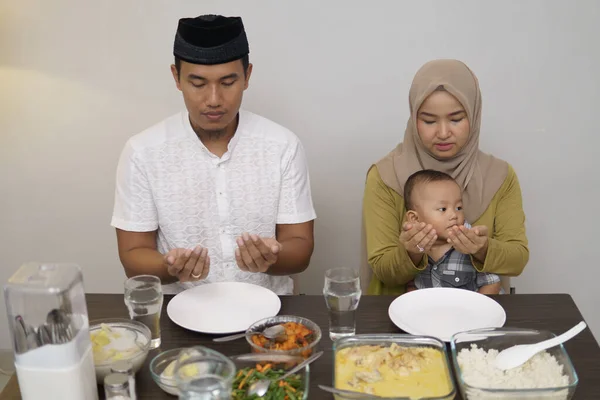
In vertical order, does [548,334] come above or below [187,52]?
below

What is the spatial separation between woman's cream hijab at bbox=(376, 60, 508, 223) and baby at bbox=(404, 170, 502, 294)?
0.36 feet

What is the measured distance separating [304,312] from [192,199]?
75 cm


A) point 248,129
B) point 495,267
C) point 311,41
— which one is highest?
point 311,41

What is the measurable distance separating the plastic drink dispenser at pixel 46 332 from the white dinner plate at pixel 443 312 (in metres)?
0.82

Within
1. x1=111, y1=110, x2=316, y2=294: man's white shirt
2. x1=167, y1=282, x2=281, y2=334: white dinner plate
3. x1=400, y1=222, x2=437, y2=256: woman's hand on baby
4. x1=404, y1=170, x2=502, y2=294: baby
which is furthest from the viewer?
x1=111, y1=110, x2=316, y2=294: man's white shirt

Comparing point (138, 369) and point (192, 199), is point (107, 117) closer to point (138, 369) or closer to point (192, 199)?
point (192, 199)

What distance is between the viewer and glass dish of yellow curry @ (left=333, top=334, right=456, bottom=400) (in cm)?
139

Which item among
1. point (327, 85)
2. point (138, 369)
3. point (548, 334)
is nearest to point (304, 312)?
point (138, 369)

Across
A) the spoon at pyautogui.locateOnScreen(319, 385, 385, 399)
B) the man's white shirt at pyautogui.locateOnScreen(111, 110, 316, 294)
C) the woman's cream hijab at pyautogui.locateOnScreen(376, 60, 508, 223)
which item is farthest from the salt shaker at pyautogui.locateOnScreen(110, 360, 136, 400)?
the woman's cream hijab at pyautogui.locateOnScreen(376, 60, 508, 223)

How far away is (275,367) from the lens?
143 centimetres

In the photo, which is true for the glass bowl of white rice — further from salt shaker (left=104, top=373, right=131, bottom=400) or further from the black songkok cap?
the black songkok cap

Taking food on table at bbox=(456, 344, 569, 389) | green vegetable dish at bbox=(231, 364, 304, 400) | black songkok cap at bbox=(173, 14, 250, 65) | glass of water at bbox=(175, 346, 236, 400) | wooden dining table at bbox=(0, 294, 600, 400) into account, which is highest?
black songkok cap at bbox=(173, 14, 250, 65)

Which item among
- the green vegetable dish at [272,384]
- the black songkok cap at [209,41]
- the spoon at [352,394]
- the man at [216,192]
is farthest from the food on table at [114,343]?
the black songkok cap at [209,41]

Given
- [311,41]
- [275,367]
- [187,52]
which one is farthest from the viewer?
[311,41]
